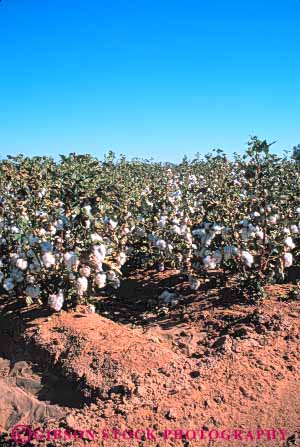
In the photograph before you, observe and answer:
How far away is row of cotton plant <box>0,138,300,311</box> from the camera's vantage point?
17.7 feet

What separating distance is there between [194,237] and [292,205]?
2.03m

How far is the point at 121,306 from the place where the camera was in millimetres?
6738

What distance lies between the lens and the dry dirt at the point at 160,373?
12.8 feet

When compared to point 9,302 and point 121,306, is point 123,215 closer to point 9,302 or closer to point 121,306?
point 121,306

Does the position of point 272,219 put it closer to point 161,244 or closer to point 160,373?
point 161,244

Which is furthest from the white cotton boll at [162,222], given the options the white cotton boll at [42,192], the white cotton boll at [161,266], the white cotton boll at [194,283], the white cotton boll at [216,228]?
the white cotton boll at [42,192]

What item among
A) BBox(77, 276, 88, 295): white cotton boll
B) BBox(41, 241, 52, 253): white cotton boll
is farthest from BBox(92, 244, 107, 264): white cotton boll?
BBox(41, 241, 52, 253): white cotton boll

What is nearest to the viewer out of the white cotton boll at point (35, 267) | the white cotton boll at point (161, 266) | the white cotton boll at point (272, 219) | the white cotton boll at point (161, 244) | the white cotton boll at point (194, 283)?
the white cotton boll at point (35, 267)

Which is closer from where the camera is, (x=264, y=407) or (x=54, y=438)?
(x=54, y=438)

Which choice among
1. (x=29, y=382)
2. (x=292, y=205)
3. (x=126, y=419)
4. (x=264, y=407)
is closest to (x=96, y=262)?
(x=29, y=382)

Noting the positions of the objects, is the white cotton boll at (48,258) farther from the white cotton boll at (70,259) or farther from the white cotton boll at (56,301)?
the white cotton boll at (56,301)

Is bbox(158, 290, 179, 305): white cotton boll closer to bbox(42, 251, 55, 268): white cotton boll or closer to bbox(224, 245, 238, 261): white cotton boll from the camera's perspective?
bbox(224, 245, 238, 261): white cotton boll

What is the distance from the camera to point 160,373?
4.55m

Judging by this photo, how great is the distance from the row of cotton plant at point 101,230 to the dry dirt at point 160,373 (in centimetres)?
51
